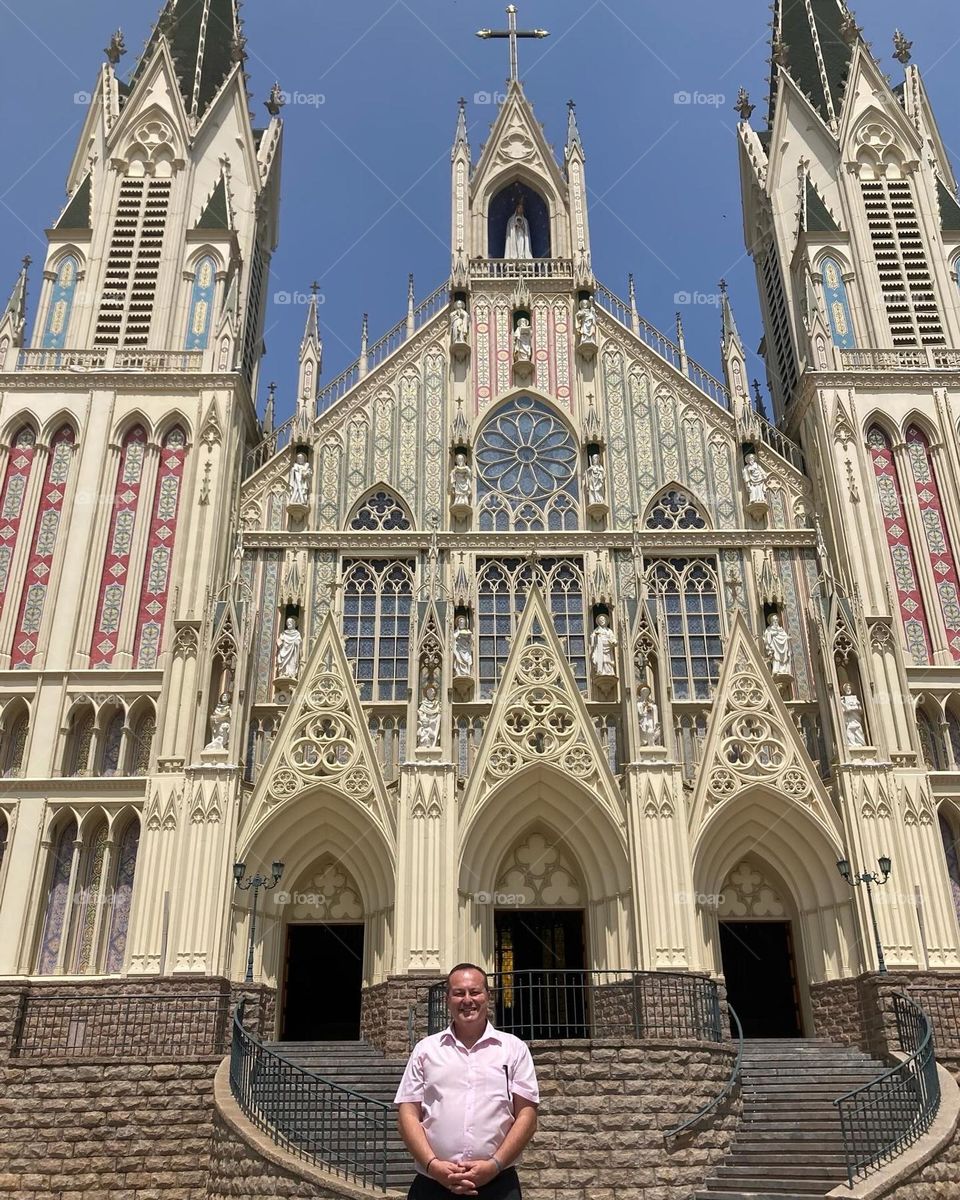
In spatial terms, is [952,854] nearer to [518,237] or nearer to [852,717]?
[852,717]

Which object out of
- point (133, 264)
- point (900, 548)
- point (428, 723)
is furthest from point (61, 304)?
point (900, 548)

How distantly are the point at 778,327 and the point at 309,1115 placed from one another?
2602cm

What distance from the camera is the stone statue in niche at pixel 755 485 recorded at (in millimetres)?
26094

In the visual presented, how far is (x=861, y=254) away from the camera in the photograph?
97.1 feet

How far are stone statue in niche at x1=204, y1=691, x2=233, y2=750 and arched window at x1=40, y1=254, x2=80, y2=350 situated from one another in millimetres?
11469

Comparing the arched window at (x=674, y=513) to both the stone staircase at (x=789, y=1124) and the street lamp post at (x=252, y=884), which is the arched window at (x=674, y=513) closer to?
the stone staircase at (x=789, y=1124)

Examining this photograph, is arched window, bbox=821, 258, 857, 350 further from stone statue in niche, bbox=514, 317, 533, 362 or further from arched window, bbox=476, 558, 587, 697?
arched window, bbox=476, 558, 587, 697

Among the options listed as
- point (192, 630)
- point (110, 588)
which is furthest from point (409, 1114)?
point (110, 588)

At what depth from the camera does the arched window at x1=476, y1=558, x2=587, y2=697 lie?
24.4 meters

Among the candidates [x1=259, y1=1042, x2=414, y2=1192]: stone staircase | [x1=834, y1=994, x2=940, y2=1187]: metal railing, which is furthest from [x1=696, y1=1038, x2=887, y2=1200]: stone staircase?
[x1=259, y1=1042, x2=414, y2=1192]: stone staircase

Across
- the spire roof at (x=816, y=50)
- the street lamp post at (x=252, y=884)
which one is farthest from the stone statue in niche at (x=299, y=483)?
the spire roof at (x=816, y=50)

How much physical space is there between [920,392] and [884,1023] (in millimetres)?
15855

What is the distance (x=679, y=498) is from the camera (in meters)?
26.9

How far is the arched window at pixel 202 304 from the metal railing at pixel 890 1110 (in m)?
22.7
